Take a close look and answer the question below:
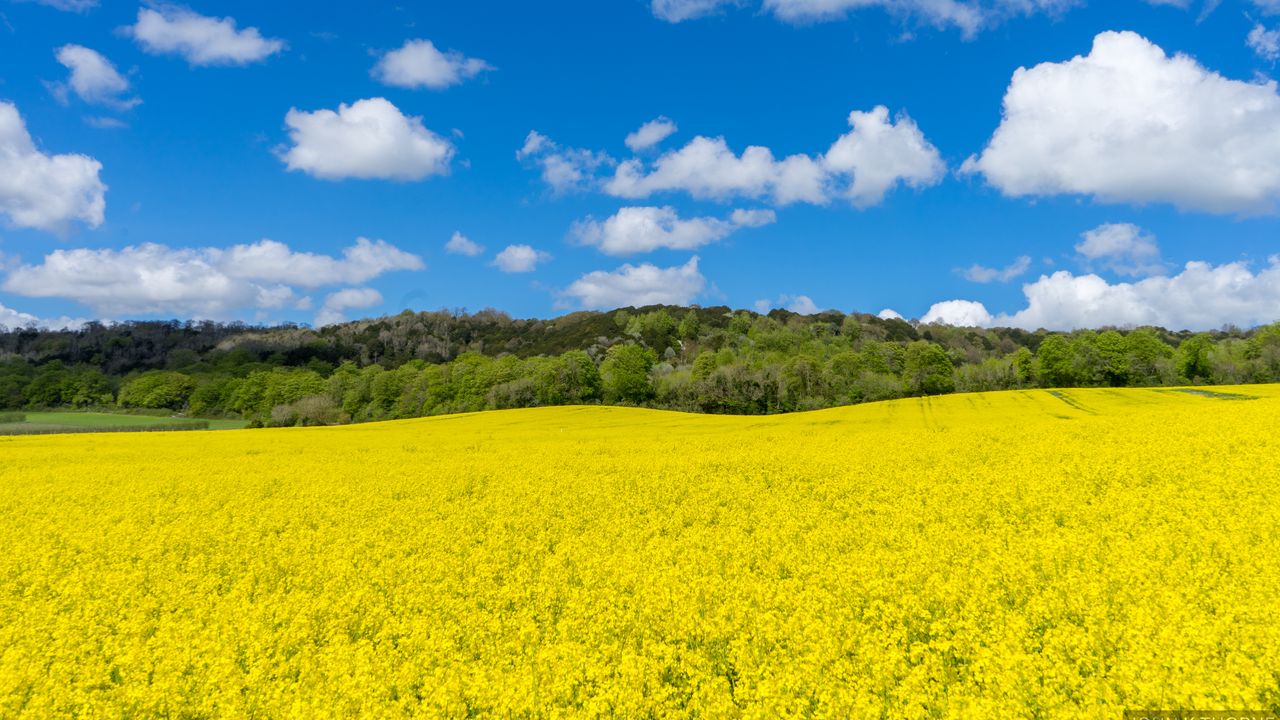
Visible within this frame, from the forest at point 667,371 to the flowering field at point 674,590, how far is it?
230 feet

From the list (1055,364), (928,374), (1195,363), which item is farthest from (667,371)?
(1195,363)

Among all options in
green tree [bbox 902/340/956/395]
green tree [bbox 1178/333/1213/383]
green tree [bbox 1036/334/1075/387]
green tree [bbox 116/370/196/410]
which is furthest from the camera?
green tree [bbox 116/370/196/410]

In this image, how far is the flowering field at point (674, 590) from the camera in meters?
5.84

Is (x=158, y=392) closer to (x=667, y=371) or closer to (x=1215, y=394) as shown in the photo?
(x=667, y=371)

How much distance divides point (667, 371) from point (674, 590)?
9434 cm

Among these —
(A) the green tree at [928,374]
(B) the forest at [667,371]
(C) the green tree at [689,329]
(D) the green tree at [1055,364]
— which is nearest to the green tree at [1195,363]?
(B) the forest at [667,371]

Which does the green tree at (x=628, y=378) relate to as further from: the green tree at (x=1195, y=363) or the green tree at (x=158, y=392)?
the green tree at (x=158, y=392)

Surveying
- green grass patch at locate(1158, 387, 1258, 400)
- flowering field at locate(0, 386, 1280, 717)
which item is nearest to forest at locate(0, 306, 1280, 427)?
green grass patch at locate(1158, 387, 1258, 400)

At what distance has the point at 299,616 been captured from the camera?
795 cm

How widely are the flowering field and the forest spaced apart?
70038mm

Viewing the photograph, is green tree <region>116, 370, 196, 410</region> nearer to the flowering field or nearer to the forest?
the forest

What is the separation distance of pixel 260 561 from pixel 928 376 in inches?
3500

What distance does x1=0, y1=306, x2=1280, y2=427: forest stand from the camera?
7906cm

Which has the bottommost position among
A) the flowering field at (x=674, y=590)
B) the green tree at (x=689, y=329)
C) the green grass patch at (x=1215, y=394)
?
the flowering field at (x=674, y=590)
